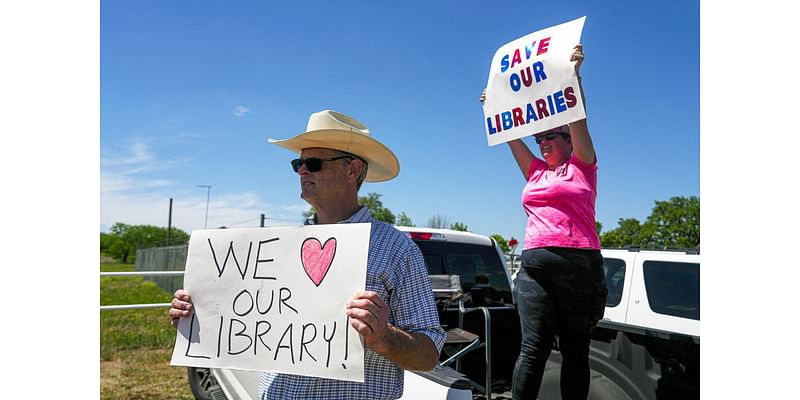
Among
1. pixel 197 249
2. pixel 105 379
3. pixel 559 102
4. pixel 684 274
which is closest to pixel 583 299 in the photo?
pixel 559 102

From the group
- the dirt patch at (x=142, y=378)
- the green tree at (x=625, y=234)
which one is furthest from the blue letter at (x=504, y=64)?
the green tree at (x=625, y=234)

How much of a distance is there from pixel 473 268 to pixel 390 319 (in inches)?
108

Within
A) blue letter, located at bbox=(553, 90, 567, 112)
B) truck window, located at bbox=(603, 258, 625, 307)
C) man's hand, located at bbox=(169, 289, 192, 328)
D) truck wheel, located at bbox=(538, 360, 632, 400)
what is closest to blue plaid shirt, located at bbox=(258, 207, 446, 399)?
man's hand, located at bbox=(169, 289, 192, 328)

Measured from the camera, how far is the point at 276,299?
1874 mm

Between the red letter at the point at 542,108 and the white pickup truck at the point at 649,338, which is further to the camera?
the white pickup truck at the point at 649,338

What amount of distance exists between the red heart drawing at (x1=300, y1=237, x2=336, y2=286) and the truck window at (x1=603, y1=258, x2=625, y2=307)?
389 centimetres

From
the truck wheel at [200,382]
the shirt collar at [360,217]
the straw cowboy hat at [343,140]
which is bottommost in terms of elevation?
the truck wheel at [200,382]

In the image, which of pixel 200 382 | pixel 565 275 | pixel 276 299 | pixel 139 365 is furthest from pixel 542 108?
pixel 139 365

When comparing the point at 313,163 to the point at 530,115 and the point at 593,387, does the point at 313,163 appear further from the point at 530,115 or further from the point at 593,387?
the point at 593,387

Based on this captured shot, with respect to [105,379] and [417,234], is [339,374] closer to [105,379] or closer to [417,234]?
[417,234]

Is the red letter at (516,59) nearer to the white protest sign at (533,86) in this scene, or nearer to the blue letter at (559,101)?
the white protest sign at (533,86)

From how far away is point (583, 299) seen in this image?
2.51 m

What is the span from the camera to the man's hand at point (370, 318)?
5.48ft

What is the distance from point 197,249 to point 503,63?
1740mm
